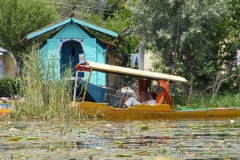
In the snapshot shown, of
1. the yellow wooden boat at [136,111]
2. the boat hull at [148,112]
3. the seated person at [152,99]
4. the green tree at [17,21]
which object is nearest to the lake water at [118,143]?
the yellow wooden boat at [136,111]

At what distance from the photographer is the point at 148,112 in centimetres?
2106

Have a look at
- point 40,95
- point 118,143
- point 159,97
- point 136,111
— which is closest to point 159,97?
point 159,97

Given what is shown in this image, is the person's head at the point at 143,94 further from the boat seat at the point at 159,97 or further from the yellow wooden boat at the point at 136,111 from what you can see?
the yellow wooden boat at the point at 136,111

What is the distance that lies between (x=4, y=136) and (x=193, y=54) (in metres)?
16.0

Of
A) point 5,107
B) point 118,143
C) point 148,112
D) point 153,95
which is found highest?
point 153,95

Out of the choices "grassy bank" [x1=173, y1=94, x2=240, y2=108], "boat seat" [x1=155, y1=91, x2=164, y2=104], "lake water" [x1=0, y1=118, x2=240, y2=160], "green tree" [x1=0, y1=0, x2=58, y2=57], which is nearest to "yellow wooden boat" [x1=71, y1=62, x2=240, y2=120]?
"boat seat" [x1=155, y1=91, x2=164, y2=104]

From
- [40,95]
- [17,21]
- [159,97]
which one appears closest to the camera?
[40,95]

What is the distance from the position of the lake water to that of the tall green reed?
12.1ft

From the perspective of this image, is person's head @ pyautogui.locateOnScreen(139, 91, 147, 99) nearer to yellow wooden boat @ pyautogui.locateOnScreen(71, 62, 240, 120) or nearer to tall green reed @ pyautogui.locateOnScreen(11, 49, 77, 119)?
yellow wooden boat @ pyautogui.locateOnScreen(71, 62, 240, 120)

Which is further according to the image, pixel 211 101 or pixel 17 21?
pixel 17 21

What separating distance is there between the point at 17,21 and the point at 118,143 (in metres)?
27.6

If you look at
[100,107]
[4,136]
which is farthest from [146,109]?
[4,136]

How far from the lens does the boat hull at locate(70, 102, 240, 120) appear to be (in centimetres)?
2048

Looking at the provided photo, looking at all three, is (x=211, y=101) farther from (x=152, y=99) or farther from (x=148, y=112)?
(x=148, y=112)
